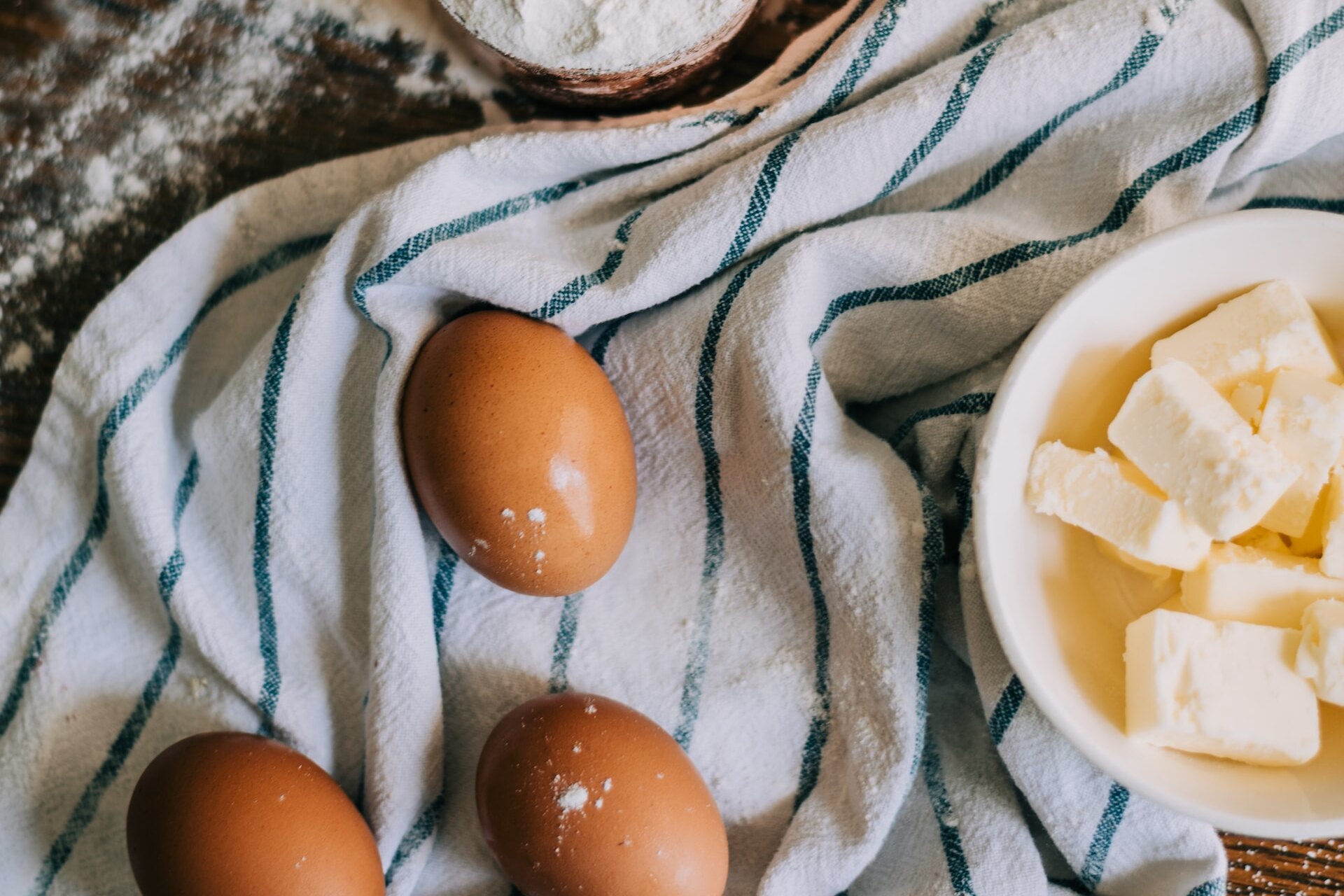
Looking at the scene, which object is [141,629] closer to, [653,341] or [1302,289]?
[653,341]

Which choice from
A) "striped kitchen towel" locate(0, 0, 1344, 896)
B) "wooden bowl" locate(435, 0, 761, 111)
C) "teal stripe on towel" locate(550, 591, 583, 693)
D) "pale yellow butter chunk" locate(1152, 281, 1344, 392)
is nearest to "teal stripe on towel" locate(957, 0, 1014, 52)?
"striped kitchen towel" locate(0, 0, 1344, 896)

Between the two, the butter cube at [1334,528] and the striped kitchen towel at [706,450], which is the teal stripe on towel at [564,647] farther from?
the butter cube at [1334,528]

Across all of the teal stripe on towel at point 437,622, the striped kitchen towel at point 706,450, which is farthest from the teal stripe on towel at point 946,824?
the teal stripe on towel at point 437,622

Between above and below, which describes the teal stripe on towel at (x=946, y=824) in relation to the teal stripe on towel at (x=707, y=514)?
below

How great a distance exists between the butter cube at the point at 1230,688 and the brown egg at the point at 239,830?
498mm

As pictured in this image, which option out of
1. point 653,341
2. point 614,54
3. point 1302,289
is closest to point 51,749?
point 653,341

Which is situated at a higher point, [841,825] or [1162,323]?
[1162,323]

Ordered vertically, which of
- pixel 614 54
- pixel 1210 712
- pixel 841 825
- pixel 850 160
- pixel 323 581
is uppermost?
pixel 614 54

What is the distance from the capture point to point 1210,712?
588mm

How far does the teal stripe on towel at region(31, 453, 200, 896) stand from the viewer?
763 mm

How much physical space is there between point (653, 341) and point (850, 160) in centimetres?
18

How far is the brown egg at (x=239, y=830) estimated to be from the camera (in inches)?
24.1

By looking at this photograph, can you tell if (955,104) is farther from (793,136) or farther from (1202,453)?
(1202,453)

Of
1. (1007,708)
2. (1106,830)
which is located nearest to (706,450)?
(1007,708)
